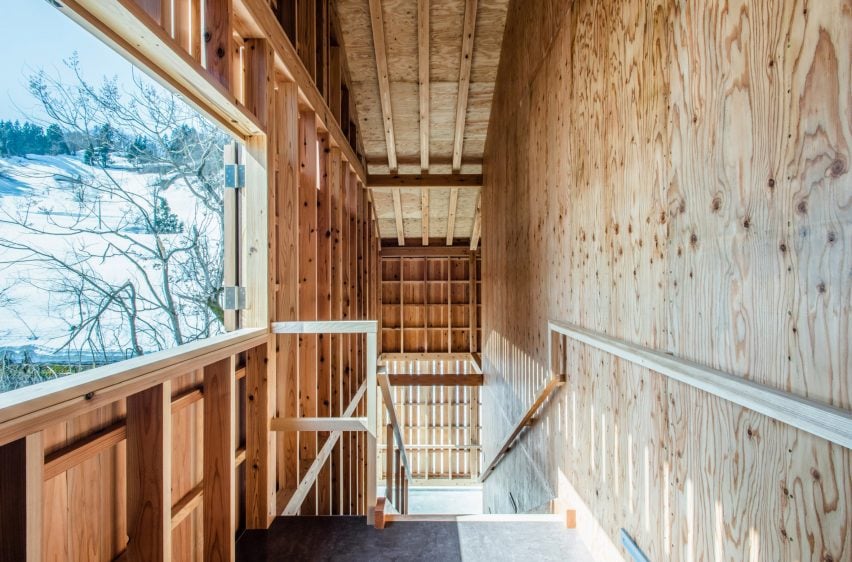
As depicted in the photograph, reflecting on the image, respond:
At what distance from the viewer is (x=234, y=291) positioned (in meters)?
2.39

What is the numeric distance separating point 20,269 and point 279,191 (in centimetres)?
185

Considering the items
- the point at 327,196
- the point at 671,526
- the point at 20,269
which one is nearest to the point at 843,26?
the point at 671,526

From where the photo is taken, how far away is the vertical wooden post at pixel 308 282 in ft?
11.9

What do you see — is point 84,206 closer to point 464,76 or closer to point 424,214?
point 464,76

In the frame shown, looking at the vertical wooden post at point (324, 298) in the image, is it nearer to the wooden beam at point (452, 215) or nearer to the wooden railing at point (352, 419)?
the wooden railing at point (352, 419)

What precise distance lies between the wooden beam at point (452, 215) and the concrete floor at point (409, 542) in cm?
623

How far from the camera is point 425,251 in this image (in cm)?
→ 1014

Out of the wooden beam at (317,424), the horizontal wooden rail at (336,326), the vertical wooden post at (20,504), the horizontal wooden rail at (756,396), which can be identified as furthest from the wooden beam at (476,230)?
the vertical wooden post at (20,504)

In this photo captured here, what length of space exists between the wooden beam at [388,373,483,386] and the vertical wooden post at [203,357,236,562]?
19.4 feet

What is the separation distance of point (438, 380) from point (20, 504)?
7.22m

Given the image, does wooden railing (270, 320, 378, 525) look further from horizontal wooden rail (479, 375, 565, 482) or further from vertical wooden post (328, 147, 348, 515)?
vertical wooden post (328, 147, 348, 515)

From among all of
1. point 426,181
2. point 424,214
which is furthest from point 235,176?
point 424,214

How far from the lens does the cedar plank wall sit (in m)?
1.01

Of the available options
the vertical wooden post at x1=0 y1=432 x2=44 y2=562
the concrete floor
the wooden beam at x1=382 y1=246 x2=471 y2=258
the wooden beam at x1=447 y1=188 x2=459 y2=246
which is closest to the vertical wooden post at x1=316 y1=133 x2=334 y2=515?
the concrete floor
